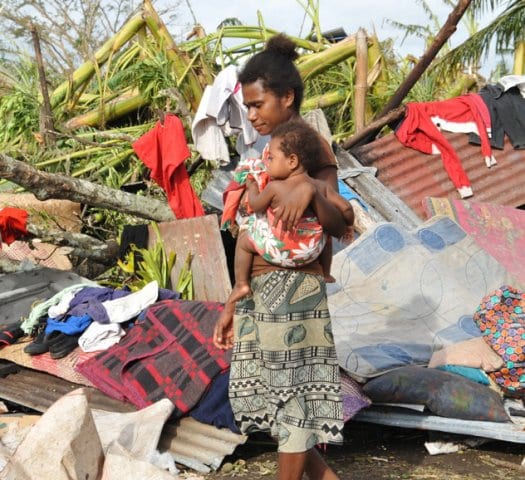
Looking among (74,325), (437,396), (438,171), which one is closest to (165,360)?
(74,325)

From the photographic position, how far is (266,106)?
287 centimetres

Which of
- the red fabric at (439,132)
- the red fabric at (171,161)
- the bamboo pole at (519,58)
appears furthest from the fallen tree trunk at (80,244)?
the bamboo pole at (519,58)

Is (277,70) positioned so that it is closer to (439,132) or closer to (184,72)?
(439,132)

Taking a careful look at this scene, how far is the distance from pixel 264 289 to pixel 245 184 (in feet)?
1.30

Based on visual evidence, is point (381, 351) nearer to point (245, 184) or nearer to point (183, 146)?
point (245, 184)

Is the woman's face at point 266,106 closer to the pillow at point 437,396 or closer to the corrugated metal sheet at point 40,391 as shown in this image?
the pillow at point 437,396

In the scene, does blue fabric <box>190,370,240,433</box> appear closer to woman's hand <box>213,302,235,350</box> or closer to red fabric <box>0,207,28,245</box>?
woman's hand <box>213,302,235,350</box>

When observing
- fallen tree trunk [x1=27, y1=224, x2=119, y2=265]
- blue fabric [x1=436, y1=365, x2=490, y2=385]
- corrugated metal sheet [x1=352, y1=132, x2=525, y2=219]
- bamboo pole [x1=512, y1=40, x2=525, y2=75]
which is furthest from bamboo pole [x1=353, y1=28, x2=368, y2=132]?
bamboo pole [x1=512, y1=40, x2=525, y2=75]

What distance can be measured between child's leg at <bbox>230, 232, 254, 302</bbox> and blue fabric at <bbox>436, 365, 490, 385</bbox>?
6.52 ft

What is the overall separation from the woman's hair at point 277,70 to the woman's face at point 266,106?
0.06ft

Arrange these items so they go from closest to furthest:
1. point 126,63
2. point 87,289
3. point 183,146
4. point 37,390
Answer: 1. point 37,390
2. point 87,289
3. point 183,146
4. point 126,63

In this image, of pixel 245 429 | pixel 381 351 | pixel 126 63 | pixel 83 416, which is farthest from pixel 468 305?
pixel 126 63

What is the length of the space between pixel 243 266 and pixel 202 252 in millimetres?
3406

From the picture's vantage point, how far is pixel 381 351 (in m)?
4.45
